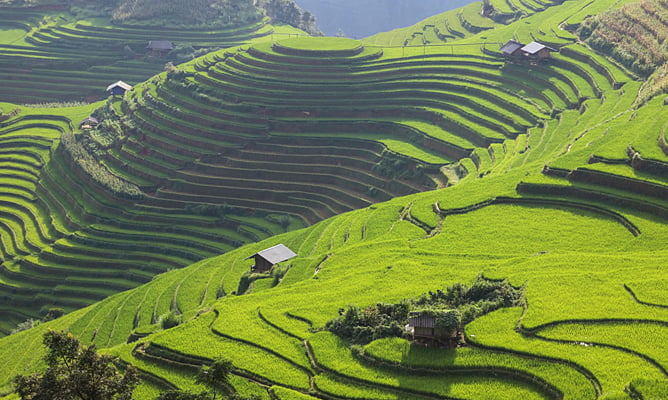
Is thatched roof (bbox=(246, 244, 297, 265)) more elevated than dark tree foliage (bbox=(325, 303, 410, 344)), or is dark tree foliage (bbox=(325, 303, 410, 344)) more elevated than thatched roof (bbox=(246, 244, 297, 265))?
thatched roof (bbox=(246, 244, 297, 265))

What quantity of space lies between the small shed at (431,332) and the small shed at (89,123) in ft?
220

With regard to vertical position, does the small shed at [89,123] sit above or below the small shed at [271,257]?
above

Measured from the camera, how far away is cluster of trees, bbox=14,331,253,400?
21.8m

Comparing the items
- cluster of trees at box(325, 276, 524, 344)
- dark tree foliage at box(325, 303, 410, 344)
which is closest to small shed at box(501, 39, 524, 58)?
cluster of trees at box(325, 276, 524, 344)

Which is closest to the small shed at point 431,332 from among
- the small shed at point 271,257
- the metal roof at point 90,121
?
the small shed at point 271,257

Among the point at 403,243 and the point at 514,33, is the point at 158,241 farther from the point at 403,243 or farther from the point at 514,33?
the point at 514,33

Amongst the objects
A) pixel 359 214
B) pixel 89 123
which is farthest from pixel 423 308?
pixel 89 123

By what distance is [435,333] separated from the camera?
1141 inches

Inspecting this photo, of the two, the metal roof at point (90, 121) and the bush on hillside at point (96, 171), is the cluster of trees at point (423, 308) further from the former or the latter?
the metal roof at point (90, 121)

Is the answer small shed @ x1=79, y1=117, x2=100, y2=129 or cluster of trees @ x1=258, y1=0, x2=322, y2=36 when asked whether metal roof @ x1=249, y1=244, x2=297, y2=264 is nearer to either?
small shed @ x1=79, y1=117, x2=100, y2=129

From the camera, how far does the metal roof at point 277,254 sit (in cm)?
4599

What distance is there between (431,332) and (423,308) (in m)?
1.95

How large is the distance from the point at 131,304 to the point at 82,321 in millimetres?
3820

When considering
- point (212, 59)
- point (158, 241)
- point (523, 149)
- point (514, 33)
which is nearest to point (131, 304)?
point (158, 241)
